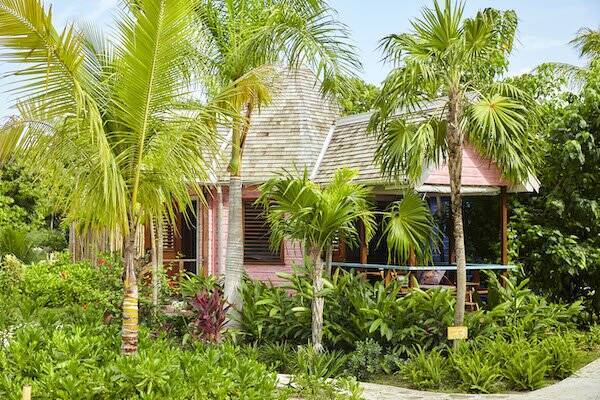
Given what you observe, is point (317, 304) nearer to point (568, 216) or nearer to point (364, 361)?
point (364, 361)

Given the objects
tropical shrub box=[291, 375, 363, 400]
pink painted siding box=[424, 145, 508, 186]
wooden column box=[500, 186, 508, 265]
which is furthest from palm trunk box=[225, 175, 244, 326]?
wooden column box=[500, 186, 508, 265]

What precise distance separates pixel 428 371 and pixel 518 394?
A: 120 cm

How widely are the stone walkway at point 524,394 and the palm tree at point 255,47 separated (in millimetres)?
3786

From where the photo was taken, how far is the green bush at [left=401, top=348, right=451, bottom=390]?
10109 millimetres

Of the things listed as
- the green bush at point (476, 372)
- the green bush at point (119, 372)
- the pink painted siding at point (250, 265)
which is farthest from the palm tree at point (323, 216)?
the pink painted siding at point (250, 265)

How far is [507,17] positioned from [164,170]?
6.02 metres

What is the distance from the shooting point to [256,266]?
17359 millimetres

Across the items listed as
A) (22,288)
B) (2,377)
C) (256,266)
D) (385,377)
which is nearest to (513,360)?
(385,377)

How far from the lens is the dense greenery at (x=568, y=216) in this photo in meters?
14.6

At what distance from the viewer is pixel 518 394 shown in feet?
31.8

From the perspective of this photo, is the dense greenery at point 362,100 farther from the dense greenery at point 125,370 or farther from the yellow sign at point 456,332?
the dense greenery at point 125,370

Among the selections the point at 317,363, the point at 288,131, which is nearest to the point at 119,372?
the point at 317,363

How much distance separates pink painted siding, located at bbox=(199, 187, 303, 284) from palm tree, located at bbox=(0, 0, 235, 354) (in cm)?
815

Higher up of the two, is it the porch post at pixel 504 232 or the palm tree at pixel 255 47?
the palm tree at pixel 255 47
